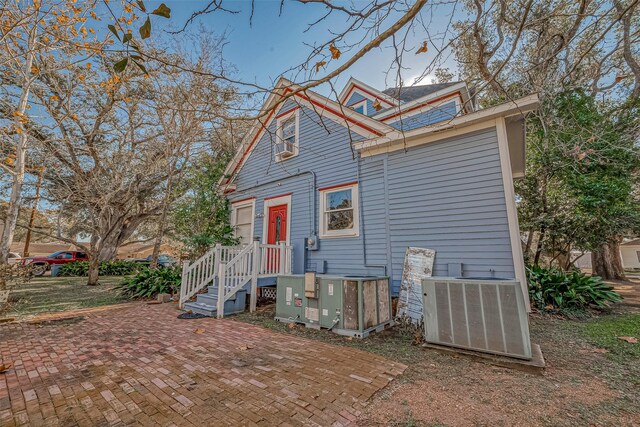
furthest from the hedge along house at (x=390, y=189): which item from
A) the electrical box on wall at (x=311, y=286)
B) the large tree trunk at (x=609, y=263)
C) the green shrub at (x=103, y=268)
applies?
the green shrub at (x=103, y=268)

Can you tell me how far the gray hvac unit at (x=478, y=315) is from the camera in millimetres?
3383

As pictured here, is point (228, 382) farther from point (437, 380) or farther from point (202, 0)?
point (202, 0)

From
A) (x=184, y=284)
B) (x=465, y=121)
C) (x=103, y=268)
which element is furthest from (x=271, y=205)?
(x=103, y=268)

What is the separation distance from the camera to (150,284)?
28.7 ft

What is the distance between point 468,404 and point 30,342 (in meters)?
6.21

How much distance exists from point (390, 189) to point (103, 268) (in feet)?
61.8

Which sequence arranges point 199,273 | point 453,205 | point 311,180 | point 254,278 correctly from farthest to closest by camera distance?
1. point 311,180
2. point 199,273
3. point 254,278
4. point 453,205

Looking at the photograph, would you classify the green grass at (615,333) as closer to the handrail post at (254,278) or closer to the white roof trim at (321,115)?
the white roof trim at (321,115)

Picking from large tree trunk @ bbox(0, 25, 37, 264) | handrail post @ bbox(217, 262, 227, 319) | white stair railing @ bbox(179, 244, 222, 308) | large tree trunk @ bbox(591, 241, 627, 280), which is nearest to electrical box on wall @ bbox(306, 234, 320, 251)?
white stair railing @ bbox(179, 244, 222, 308)

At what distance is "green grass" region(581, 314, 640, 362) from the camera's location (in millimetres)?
3795

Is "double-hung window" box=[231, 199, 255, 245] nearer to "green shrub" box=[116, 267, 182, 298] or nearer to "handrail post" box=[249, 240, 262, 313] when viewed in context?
"green shrub" box=[116, 267, 182, 298]

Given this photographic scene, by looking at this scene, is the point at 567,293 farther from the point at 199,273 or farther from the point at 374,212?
the point at 199,273

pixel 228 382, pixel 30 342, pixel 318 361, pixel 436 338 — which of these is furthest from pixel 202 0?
pixel 30 342

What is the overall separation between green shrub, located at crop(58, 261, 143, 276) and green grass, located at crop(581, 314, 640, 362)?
1923 centimetres
